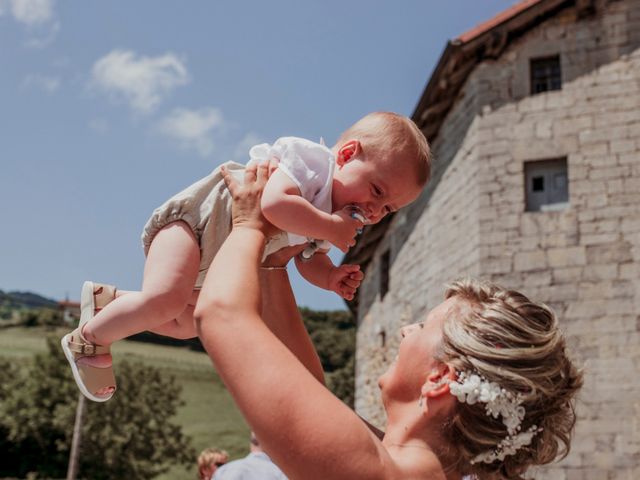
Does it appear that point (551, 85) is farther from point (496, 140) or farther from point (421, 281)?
point (421, 281)

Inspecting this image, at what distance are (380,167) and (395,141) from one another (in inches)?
3.9

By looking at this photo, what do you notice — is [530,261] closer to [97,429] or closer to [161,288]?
[161,288]

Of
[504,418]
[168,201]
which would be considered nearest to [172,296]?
[168,201]

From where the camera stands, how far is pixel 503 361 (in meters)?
2.15

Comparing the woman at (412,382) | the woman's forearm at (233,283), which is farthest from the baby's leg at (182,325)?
the woman's forearm at (233,283)

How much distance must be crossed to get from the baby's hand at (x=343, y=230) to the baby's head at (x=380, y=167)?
9 centimetres

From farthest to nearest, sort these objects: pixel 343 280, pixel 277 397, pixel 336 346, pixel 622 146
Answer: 1. pixel 336 346
2. pixel 622 146
3. pixel 343 280
4. pixel 277 397

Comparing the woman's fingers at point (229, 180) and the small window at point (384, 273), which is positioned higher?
the small window at point (384, 273)

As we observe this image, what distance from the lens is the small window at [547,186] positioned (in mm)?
12320

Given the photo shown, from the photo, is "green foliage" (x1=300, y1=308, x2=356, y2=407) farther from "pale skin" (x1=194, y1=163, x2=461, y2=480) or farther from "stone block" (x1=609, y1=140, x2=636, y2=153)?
"pale skin" (x1=194, y1=163, x2=461, y2=480)

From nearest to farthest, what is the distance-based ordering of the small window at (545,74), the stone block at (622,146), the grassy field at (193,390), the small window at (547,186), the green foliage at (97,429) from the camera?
the stone block at (622,146), the small window at (547,186), the small window at (545,74), the green foliage at (97,429), the grassy field at (193,390)

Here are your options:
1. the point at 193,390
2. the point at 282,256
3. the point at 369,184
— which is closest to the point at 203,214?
the point at 282,256

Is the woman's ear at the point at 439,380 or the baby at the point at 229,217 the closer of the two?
the woman's ear at the point at 439,380

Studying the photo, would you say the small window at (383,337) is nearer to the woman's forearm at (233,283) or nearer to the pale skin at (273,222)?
the pale skin at (273,222)
